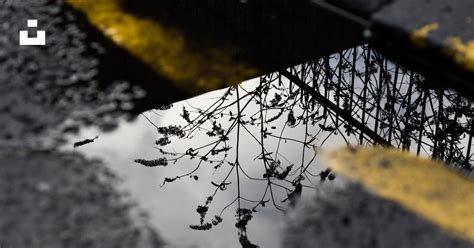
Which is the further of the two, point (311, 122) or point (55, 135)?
point (311, 122)

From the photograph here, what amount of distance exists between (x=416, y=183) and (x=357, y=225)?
0.74ft

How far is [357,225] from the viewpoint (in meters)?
1.39

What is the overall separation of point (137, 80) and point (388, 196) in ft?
2.97

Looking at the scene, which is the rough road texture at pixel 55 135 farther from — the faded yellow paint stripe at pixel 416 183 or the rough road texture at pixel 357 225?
the faded yellow paint stripe at pixel 416 183

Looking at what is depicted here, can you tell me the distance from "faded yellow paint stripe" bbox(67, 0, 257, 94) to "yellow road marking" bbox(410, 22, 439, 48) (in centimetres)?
52

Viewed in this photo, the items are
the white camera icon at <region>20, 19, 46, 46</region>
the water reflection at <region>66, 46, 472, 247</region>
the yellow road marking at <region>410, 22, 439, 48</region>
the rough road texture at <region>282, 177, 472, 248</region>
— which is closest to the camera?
the rough road texture at <region>282, 177, 472, 248</region>

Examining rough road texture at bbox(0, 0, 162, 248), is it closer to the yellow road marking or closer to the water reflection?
the water reflection

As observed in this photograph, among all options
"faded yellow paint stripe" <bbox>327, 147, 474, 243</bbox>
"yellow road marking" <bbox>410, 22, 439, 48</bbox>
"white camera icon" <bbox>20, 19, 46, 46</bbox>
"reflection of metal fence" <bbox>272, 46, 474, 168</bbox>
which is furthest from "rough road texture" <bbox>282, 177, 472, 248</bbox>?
"white camera icon" <bbox>20, 19, 46, 46</bbox>

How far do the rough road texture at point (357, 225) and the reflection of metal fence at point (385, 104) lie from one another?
0.30m

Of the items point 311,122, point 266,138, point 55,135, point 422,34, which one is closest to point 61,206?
point 55,135

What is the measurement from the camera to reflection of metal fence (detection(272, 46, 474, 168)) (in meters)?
1.75

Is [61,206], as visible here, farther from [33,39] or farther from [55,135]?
[33,39]

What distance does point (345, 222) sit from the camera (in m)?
Answer: 1.40

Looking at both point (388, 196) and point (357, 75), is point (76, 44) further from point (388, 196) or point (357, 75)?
point (388, 196)
